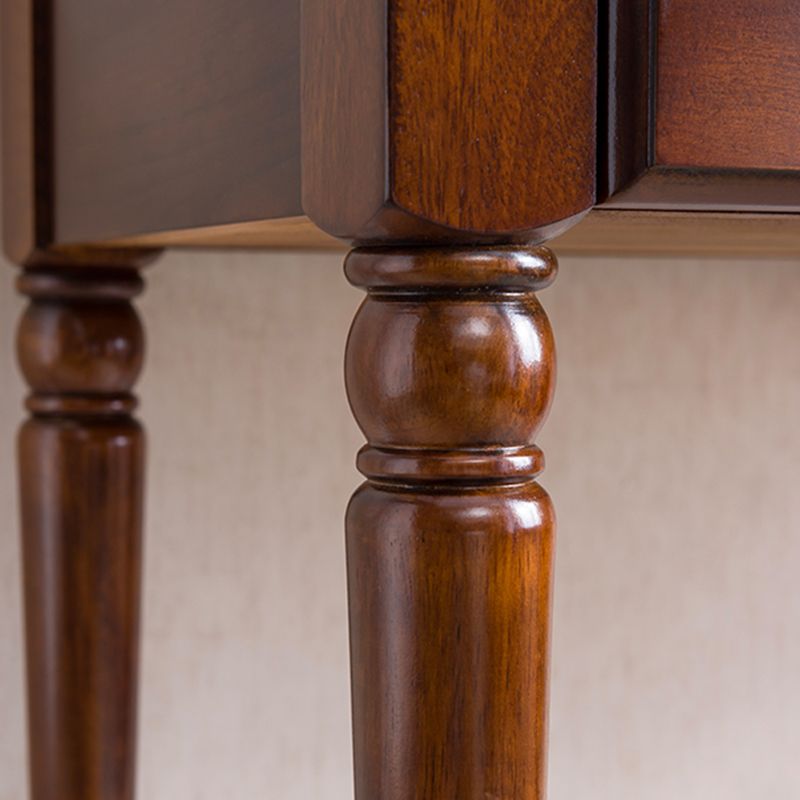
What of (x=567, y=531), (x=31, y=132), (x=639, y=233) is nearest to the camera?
(x=639, y=233)

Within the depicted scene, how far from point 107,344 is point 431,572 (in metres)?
0.35

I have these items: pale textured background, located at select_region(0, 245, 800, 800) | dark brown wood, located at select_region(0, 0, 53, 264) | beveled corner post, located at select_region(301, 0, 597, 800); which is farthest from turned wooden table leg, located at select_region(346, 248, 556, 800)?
pale textured background, located at select_region(0, 245, 800, 800)

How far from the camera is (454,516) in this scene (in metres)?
0.35

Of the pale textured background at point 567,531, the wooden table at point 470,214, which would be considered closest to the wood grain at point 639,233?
the wooden table at point 470,214

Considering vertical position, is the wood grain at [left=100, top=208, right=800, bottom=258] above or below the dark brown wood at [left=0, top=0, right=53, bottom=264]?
below

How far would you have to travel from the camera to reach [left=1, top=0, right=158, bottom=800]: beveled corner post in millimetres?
658

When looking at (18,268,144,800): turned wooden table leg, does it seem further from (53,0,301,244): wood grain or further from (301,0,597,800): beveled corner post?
(301,0,597,800): beveled corner post

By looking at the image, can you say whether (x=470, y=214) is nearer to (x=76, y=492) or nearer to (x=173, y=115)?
(x=173, y=115)

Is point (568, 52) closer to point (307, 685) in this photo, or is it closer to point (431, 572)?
point (431, 572)

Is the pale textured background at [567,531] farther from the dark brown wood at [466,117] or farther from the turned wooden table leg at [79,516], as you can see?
the dark brown wood at [466,117]

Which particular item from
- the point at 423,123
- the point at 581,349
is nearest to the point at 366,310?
the point at 423,123

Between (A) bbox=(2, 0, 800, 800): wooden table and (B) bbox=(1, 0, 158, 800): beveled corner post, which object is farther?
(B) bbox=(1, 0, 158, 800): beveled corner post

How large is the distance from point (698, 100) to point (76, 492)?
1.35ft

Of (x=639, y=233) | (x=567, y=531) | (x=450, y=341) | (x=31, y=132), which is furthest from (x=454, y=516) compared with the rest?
(x=567, y=531)
